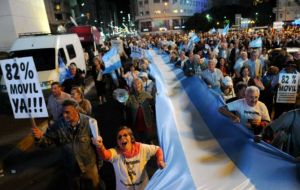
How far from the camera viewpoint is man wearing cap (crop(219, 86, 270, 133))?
5570 millimetres

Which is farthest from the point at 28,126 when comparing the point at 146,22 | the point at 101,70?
the point at 146,22

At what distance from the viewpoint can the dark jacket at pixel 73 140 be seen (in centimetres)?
479

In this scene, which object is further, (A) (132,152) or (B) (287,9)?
(B) (287,9)

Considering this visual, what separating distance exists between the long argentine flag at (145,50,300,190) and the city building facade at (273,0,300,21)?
101502 millimetres

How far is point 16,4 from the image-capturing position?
104ft

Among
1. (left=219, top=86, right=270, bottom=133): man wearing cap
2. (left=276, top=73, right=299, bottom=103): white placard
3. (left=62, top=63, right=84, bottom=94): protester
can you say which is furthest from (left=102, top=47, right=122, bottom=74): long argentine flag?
(left=219, top=86, right=270, bottom=133): man wearing cap

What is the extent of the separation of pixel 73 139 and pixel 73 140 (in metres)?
0.01

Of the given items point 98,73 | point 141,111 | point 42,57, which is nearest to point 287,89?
point 141,111

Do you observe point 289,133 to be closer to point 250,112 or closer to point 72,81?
point 250,112

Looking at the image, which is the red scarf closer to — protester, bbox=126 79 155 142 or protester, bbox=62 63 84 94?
protester, bbox=126 79 155 142

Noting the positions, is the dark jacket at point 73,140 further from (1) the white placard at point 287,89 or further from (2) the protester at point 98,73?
(2) the protester at point 98,73

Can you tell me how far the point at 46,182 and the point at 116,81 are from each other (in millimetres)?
6720

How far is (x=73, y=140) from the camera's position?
480cm

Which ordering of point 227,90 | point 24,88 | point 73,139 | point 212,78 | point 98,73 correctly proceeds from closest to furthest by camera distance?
point 73,139, point 24,88, point 227,90, point 212,78, point 98,73
